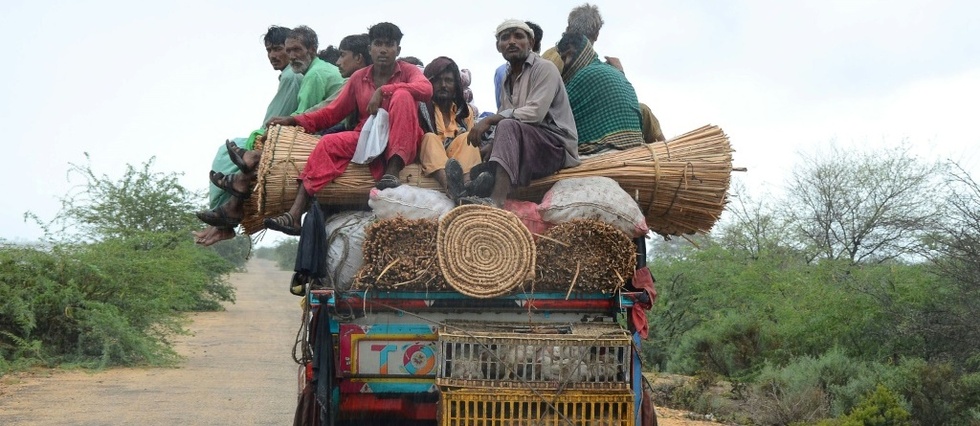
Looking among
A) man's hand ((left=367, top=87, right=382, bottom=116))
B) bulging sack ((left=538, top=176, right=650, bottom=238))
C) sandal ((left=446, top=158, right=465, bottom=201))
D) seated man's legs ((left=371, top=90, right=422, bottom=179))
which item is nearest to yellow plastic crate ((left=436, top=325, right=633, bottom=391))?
bulging sack ((left=538, top=176, right=650, bottom=238))

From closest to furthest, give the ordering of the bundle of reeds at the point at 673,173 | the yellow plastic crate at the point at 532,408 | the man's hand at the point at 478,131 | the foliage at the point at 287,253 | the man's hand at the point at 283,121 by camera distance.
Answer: the yellow plastic crate at the point at 532,408 < the bundle of reeds at the point at 673,173 < the man's hand at the point at 478,131 < the man's hand at the point at 283,121 < the foliage at the point at 287,253

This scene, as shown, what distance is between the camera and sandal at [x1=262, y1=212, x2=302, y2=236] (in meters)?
5.38

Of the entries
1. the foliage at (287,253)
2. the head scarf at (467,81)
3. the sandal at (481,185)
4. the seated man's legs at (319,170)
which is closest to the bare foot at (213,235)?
the seated man's legs at (319,170)

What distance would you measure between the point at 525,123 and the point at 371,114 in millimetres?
921

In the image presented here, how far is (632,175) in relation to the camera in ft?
18.5

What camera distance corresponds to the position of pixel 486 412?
4707 millimetres

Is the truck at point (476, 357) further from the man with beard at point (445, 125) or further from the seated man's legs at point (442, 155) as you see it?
the seated man's legs at point (442, 155)

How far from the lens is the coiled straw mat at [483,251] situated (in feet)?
16.2

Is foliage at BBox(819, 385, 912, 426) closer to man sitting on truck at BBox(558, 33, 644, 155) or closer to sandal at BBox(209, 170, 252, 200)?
man sitting on truck at BBox(558, 33, 644, 155)

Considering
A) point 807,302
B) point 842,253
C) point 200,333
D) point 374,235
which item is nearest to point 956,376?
point 807,302

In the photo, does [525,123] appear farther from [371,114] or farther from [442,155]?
[371,114]

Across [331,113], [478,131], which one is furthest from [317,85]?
[478,131]

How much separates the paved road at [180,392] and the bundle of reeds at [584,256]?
14.3ft

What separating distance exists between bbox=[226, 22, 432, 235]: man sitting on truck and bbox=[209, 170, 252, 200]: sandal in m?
0.19
